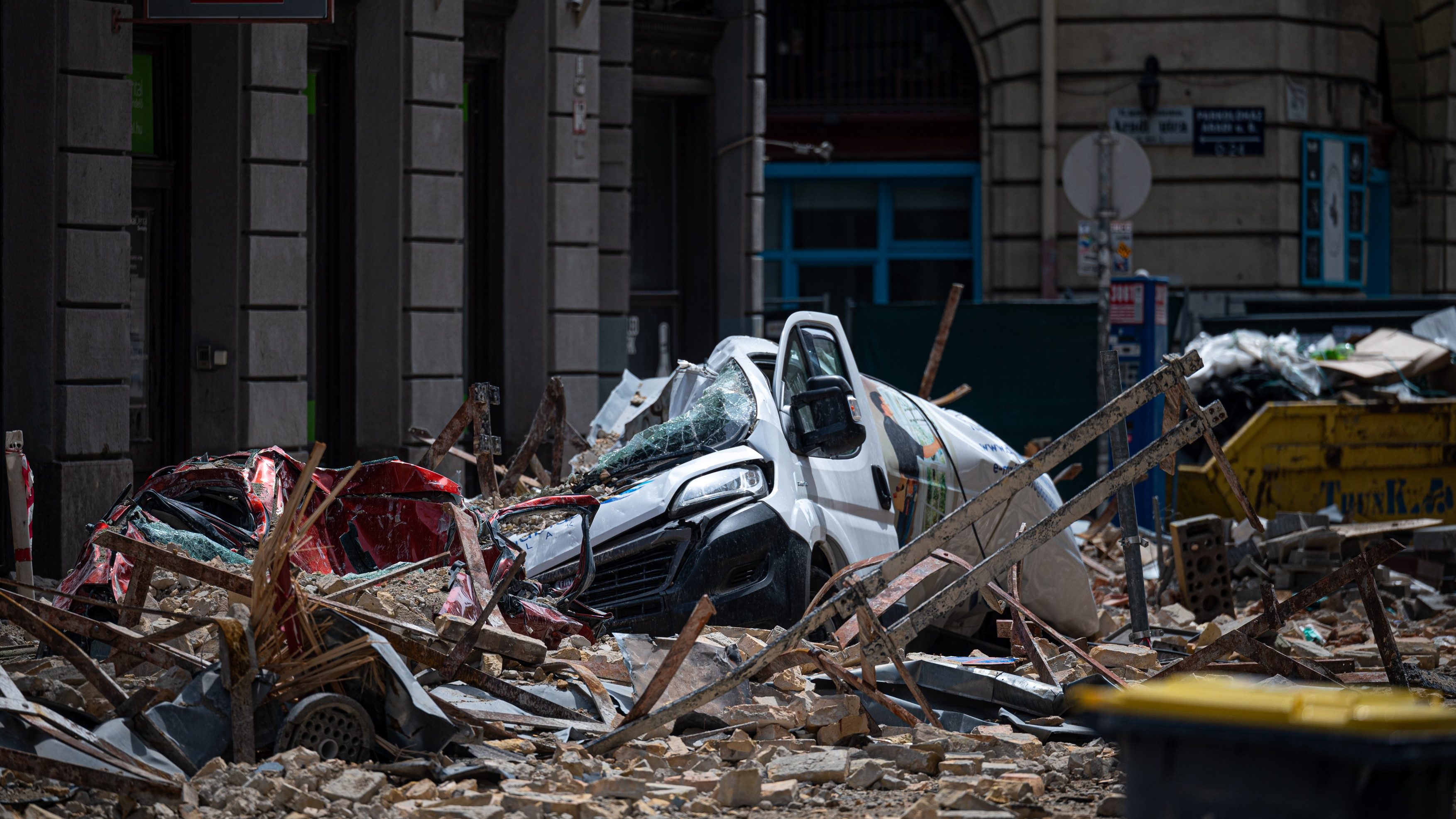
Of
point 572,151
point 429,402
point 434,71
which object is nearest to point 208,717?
point 429,402

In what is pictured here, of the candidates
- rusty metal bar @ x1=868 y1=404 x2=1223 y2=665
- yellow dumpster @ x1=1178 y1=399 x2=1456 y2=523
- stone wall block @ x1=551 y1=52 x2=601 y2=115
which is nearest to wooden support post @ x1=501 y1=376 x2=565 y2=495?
stone wall block @ x1=551 y1=52 x2=601 y2=115

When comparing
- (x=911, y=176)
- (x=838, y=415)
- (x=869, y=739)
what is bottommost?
(x=869, y=739)

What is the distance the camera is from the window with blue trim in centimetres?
2216

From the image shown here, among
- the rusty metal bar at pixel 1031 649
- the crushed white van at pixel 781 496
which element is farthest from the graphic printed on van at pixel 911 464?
the rusty metal bar at pixel 1031 649

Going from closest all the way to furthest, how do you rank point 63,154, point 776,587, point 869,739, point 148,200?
point 869,739
point 776,587
point 63,154
point 148,200

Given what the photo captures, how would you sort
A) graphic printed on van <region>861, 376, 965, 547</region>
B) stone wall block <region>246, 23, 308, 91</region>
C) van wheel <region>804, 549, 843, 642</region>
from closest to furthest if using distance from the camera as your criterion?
van wheel <region>804, 549, 843, 642</region>, graphic printed on van <region>861, 376, 965, 547</region>, stone wall block <region>246, 23, 308, 91</region>

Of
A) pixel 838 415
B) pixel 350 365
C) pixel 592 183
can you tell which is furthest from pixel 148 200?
pixel 838 415

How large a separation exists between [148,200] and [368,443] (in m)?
2.55

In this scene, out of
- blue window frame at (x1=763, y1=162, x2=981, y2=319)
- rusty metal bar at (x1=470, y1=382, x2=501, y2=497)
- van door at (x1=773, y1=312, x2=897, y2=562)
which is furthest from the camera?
blue window frame at (x1=763, y1=162, x2=981, y2=319)

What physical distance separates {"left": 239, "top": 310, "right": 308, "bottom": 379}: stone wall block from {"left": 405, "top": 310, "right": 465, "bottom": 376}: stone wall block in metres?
1.03

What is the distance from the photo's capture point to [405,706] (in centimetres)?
525

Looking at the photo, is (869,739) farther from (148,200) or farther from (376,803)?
(148,200)

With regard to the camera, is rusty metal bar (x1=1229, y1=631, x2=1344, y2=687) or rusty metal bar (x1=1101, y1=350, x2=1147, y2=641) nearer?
rusty metal bar (x1=1229, y1=631, x2=1344, y2=687)

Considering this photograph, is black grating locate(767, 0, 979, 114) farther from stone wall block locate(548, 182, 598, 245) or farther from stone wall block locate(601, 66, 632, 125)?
stone wall block locate(548, 182, 598, 245)
